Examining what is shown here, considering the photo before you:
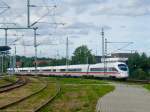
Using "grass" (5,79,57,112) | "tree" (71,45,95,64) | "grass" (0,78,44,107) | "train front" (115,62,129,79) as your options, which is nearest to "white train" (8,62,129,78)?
"train front" (115,62,129,79)

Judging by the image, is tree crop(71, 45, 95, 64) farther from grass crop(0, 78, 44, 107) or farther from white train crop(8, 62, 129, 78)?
grass crop(0, 78, 44, 107)

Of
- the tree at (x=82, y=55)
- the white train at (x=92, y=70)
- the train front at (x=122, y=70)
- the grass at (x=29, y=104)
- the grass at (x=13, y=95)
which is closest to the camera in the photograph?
the grass at (x=29, y=104)

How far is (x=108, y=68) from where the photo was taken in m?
81.4

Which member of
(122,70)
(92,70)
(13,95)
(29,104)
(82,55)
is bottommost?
(29,104)

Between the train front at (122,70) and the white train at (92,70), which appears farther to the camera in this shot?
the white train at (92,70)

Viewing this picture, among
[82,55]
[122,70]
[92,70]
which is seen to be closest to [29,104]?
[122,70]

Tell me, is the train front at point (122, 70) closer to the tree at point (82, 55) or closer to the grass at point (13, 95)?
the grass at point (13, 95)

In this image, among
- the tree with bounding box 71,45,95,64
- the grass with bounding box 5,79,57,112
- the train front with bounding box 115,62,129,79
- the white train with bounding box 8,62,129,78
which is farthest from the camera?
the tree with bounding box 71,45,95,64

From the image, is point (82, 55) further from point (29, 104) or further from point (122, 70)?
point (29, 104)

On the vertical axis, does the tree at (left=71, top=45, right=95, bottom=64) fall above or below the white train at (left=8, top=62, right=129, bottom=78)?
above

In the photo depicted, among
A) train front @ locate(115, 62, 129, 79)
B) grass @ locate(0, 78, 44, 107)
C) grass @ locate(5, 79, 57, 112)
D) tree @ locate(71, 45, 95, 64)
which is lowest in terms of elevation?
grass @ locate(5, 79, 57, 112)

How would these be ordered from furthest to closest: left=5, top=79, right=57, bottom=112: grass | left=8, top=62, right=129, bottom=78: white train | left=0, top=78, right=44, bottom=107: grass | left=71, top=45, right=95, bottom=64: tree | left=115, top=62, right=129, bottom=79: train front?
left=71, top=45, right=95, bottom=64: tree < left=8, top=62, right=129, bottom=78: white train < left=115, top=62, right=129, bottom=79: train front < left=0, top=78, right=44, bottom=107: grass < left=5, top=79, right=57, bottom=112: grass

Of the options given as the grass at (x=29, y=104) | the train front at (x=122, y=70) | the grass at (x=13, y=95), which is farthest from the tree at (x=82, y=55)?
the grass at (x=29, y=104)

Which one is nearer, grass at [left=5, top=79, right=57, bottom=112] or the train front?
grass at [left=5, top=79, right=57, bottom=112]
